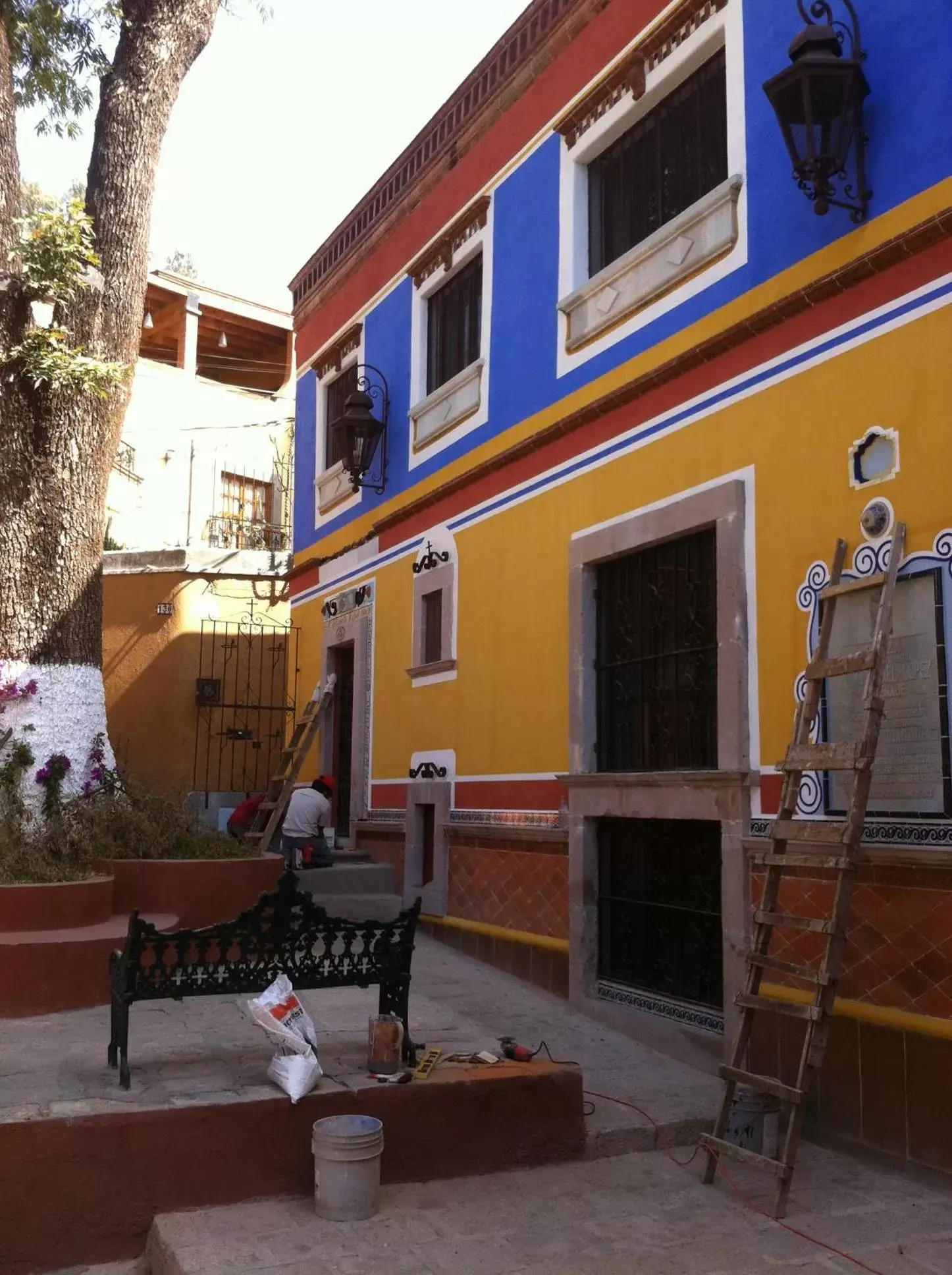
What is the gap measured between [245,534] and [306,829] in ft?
32.7

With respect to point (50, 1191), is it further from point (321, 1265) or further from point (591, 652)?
point (591, 652)

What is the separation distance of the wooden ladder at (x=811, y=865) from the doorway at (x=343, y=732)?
712cm

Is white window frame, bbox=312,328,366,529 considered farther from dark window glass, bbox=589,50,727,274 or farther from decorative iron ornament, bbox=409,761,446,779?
dark window glass, bbox=589,50,727,274

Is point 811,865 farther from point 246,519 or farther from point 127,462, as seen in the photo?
point 127,462

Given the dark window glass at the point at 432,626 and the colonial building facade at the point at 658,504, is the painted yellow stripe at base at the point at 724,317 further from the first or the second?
the dark window glass at the point at 432,626

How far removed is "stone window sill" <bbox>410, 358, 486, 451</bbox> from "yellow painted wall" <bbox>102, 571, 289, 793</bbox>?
5.10 m

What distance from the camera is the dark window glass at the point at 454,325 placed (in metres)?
10.1

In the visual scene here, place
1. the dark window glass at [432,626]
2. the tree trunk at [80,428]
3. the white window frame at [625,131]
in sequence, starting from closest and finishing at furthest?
the white window frame at [625,131]
the tree trunk at [80,428]
the dark window glass at [432,626]

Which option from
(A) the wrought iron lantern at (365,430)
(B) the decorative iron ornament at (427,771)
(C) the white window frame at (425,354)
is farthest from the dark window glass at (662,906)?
(A) the wrought iron lantern at (365,430)

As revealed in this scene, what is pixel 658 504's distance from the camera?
280 inches

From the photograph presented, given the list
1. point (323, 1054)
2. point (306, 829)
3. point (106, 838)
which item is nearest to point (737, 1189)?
point (323, 1054)

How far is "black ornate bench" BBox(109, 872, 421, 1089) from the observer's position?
4906 mm

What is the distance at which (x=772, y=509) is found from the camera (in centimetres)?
615

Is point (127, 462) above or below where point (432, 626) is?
above
